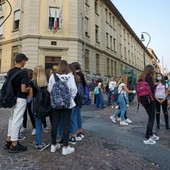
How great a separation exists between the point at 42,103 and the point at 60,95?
0.54m

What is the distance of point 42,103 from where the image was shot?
3.81m

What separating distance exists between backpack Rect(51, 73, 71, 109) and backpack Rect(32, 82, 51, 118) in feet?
0.97

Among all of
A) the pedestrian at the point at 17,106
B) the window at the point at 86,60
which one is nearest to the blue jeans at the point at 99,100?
the pedestrian at the point at 17,106

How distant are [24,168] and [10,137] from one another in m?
1.06

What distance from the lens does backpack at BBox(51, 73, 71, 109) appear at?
11.5 feet

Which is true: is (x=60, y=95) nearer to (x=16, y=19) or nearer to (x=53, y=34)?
(x=53, y=34)

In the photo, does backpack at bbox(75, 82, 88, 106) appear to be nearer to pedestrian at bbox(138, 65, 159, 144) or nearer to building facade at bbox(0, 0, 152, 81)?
pedestrian at bbox(138, 65, 159, 144)

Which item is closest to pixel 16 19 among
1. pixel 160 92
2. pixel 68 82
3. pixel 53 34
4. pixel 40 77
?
pixel 53 34

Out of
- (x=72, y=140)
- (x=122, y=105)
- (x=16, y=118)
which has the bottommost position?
(x=72, y=140)

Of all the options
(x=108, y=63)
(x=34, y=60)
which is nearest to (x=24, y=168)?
(x=34, y=60)

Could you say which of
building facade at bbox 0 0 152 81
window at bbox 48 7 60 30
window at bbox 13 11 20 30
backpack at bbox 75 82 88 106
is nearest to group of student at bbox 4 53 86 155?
backpack at bbox 75 82 88 106

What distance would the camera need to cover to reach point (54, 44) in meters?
17.1

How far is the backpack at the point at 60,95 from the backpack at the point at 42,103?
295 millimetres

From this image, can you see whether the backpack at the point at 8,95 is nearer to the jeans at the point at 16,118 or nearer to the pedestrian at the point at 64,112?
the jeans at the point at 16,118
